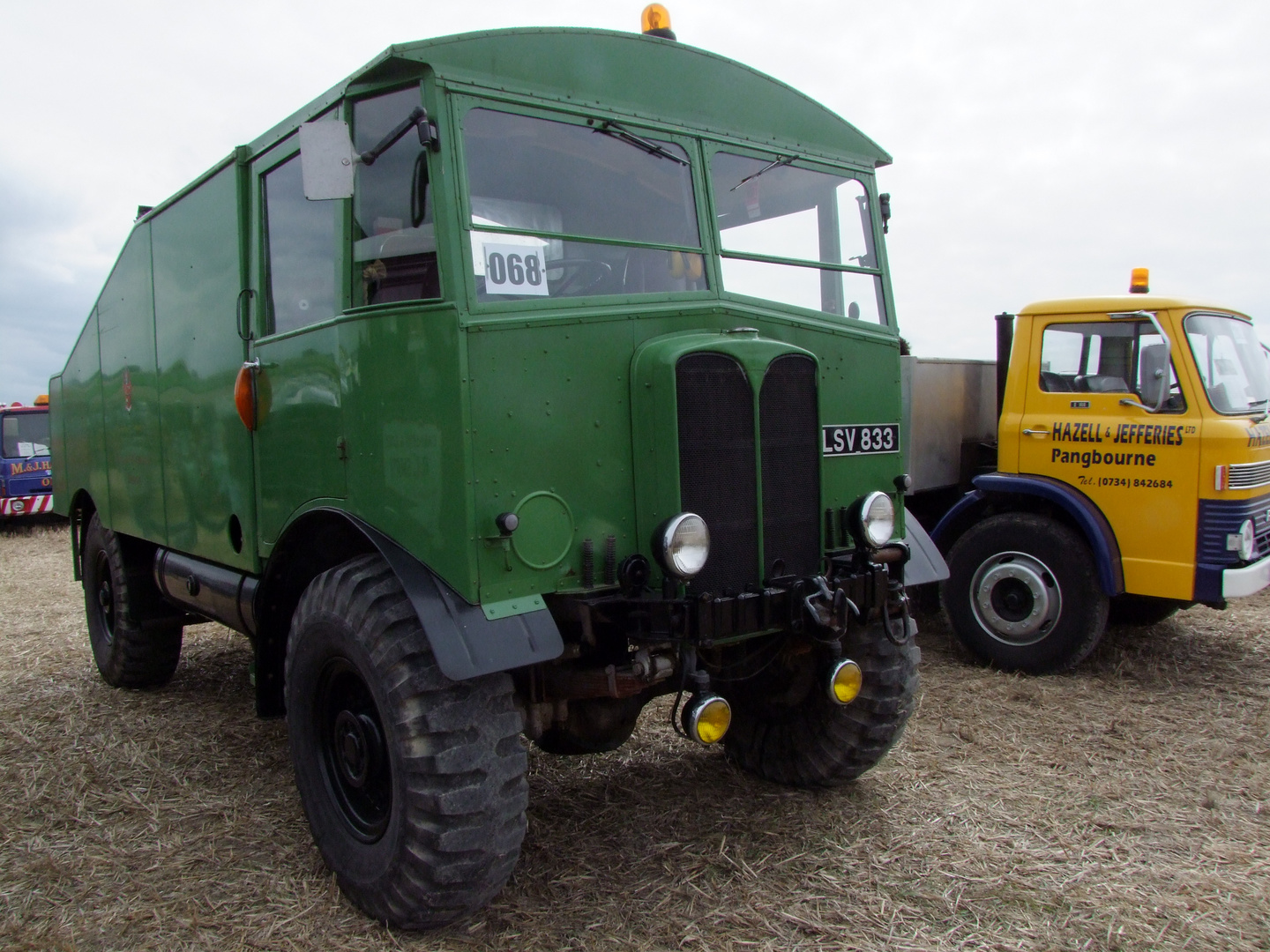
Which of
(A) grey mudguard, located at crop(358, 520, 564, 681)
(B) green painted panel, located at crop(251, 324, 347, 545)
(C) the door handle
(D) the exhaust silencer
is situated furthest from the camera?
(D) the exhaust silencer

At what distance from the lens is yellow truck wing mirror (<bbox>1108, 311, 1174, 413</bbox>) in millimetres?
5707

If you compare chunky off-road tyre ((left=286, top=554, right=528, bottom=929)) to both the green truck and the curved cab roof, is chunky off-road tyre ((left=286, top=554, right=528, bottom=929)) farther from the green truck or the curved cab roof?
the curved cab roof

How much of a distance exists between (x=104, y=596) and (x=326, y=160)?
4.46 metres

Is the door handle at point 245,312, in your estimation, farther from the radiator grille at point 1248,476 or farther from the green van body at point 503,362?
the radiator grille at point 1248,476

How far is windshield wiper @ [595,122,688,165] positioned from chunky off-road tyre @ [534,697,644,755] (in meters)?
1.95

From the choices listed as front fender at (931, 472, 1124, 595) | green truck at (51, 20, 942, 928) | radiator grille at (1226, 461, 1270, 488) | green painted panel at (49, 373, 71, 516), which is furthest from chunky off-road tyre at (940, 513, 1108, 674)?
green painted panel at (49, 373, 71, 516)

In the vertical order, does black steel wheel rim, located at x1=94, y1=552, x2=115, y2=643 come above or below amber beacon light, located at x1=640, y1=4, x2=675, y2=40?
below

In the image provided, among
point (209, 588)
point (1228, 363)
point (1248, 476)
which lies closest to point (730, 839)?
point (209, 588)

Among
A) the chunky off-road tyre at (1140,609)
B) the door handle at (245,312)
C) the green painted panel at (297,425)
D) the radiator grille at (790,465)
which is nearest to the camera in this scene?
the radiator grille at (790,465)

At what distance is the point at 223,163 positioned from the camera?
4418 millimetres

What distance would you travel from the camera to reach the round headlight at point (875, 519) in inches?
140

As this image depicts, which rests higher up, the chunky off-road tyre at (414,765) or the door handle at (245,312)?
the door handle at (245,312)

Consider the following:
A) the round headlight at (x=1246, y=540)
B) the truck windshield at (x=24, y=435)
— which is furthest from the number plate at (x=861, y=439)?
the truck windshield at (x=24, y=435)

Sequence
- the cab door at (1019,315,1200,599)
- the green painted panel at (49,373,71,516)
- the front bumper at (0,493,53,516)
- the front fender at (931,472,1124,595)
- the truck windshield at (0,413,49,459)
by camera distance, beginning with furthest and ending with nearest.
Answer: the truck windshield at (0,413,49,459), the front bumper at (0,493,53,516), the green painted panel at (49,373,71,516), the front fender at (931,472,1124,595), the cab door at (1019,315,1200,599)
